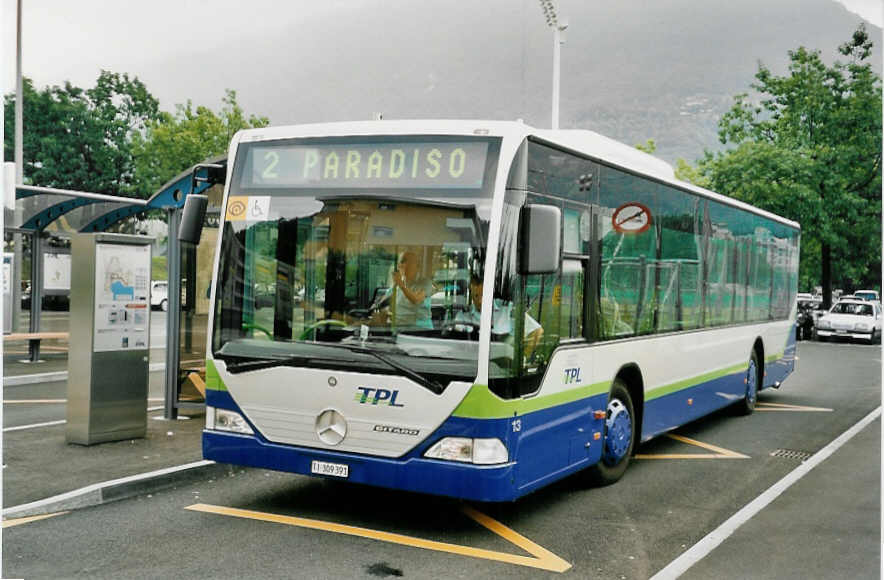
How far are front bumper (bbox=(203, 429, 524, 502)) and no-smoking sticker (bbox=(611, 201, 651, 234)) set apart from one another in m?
2.86

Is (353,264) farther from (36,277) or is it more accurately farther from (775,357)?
(36,277)

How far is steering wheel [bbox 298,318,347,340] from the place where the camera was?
6486 millimetres

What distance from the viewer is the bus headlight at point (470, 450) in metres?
5.99

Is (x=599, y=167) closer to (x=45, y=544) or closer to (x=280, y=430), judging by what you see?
(x=280, y=430)

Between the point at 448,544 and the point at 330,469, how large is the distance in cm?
94

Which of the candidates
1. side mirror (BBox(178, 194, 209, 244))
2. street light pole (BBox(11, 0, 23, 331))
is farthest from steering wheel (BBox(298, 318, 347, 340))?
street light pole (BBox(11, 0, 23, 331))

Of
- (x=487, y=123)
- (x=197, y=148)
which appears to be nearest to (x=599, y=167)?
(x=487, y=123)

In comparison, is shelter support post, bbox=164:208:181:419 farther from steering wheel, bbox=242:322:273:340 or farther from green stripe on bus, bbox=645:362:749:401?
green stripe on bus, bbox=645:362:749:401

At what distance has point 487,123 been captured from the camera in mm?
6320

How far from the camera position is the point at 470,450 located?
19.7ft

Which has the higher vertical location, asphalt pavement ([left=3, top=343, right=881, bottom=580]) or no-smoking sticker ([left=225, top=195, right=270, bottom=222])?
no-smoking sticker ([left=225, top=195, right=270, bottom=222])

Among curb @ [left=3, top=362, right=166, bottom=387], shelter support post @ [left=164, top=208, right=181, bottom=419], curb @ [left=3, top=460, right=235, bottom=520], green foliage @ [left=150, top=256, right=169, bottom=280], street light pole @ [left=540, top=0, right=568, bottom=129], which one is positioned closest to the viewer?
curb @ [left=3, top=460, right=235, bottom=520]

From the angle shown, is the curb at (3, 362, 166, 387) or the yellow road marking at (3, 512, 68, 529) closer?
the yellow road marking at (3, 512, 68, 529)

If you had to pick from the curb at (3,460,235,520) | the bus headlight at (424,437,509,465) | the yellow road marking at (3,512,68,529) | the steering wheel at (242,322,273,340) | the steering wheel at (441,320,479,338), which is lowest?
the yellow road marking at (3,512,68,529)
